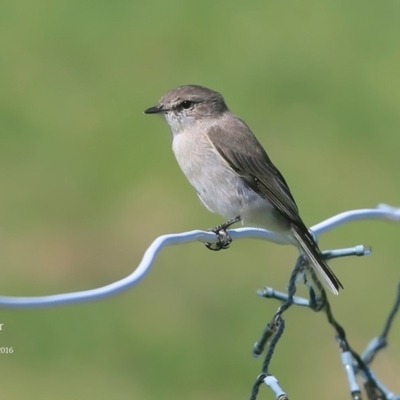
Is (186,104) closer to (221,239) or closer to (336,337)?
(221,239)

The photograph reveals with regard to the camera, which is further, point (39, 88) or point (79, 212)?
point (39, 88)

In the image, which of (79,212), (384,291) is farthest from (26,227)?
(384,291)

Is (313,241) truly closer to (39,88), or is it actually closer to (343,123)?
(343,123)

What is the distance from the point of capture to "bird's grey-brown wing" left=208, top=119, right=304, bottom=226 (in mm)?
4945

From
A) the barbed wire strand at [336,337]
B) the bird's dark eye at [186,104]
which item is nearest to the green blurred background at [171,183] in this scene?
the bird's dark eye at [186,104]

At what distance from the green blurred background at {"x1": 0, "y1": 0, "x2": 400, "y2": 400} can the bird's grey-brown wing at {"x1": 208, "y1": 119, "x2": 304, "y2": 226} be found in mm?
1270

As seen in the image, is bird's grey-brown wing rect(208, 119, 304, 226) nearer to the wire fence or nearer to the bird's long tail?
the bird's long tail

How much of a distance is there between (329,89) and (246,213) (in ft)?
16.8

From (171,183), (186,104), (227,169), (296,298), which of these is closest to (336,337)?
(296,298)

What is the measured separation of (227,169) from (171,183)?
10.7 ft

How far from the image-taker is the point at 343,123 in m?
9.26

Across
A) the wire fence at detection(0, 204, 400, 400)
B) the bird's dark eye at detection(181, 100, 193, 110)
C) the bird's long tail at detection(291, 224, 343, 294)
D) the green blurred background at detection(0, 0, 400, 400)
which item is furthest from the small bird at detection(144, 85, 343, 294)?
the green blurred background at detection(0, 0, 400, 400)

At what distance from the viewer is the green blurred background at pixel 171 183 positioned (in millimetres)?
6012

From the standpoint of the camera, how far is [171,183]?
8188 mm
